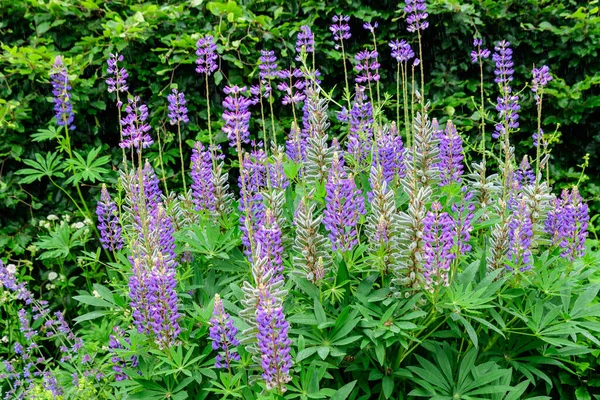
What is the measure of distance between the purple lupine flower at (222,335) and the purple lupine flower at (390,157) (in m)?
1.11

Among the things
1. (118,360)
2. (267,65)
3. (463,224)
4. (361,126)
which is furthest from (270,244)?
(361,126)

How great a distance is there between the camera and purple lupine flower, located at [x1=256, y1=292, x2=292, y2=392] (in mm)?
2336

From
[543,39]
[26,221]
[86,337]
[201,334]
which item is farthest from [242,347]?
[543,39]

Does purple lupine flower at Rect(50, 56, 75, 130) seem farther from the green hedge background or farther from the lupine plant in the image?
the lupine plant

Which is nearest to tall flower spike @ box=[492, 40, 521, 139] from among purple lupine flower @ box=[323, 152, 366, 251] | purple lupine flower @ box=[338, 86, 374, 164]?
purple lupine flower @ box=[338, 86, 374, 164]

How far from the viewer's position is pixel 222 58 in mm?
5562

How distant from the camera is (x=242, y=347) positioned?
271 centimetres

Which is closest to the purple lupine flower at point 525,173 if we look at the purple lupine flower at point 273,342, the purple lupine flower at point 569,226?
the purple lupine flower at point 569,226

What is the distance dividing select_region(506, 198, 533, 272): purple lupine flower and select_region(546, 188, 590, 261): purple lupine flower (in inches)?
12.3

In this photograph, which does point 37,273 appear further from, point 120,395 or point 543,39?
point 543,39

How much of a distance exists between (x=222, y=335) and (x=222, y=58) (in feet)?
11.2

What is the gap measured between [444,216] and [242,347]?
0.95 metres

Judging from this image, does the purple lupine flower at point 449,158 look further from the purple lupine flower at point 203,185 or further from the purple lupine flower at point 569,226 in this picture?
the purple lupine flower at point 203,185

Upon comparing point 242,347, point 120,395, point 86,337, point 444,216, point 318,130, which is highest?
point 318,130
